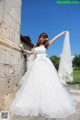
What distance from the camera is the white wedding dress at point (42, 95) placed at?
411 cm

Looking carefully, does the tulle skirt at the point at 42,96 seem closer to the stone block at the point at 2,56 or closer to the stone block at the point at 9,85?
the stone block at the point at 9,85

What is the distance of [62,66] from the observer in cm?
557

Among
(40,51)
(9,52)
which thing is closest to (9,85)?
(9,52)

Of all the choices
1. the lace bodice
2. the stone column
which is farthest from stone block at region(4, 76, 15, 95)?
the lace bodice

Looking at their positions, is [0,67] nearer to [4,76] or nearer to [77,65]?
[4,76]

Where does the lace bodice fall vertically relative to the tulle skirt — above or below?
above

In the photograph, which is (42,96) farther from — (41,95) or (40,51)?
(40,51)

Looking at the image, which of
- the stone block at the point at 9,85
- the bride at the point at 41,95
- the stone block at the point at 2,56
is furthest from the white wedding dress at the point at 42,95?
the stone block at the point at 2,56

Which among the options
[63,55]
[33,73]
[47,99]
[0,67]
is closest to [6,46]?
[0,67]

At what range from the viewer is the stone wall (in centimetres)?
408

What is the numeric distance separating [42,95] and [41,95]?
0.02m

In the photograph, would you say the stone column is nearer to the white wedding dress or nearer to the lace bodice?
the white wedding dress

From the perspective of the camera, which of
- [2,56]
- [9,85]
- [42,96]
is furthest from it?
Result: [9,85]

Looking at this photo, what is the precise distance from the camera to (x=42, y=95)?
169 inches
